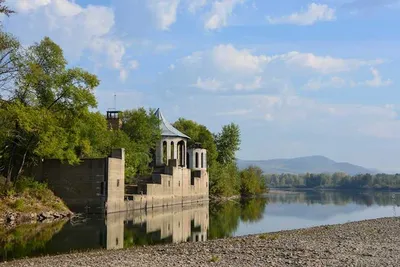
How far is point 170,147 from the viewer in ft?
248

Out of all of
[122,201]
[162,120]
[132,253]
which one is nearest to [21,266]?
[132,253]

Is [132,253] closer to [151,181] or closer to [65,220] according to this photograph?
[65,220]

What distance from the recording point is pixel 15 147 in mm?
41469

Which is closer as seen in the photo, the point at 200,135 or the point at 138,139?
the point at 138,139

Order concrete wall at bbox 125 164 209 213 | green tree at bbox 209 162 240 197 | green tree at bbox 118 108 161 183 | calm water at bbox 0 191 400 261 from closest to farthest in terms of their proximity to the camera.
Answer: calm water at bbox 0 191 400 261 → concrete wall at bbox 125 164 209 213 → green tree at bbox 118 108 161 183 → green tree at bbox 209 162 240 197

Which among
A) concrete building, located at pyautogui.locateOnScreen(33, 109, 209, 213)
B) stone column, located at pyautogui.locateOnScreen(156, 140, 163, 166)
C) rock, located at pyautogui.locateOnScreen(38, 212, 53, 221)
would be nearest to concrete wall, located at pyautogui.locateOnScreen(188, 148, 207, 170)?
stone column, located at pyautogui.locateOnScreen(156, 140, 163, 166)

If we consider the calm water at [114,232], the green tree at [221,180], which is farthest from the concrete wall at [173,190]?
the calm water at [114,232]

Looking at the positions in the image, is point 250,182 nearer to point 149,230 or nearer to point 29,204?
point 29,204

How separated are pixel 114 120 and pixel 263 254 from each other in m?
55.5

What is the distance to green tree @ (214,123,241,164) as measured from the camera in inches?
3728

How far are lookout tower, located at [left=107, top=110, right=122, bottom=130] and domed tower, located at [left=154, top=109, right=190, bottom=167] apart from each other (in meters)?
6.17

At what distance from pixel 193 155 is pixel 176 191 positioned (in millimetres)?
15730

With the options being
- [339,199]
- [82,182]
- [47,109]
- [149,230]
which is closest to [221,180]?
[339,199]

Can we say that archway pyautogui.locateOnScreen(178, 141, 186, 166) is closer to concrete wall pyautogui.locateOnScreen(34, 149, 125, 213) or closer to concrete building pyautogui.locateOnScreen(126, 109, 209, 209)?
concrete building pyautogui.locateOnScreen(126, 109, 209, 209)
